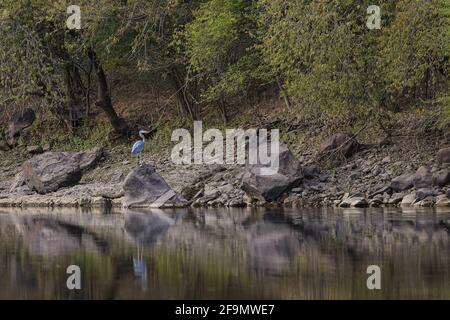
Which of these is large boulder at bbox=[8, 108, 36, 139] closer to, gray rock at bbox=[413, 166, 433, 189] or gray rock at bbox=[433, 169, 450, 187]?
gray rock at bbox=[413, 166, 433, 189]

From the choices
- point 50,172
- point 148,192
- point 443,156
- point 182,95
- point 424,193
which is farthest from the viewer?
point 182,95

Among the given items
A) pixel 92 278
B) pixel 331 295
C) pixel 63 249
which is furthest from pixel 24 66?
pixel 331 295

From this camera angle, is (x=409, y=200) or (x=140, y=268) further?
(x=409, y=200)

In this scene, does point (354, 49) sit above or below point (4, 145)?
below

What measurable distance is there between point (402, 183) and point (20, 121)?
1925cm

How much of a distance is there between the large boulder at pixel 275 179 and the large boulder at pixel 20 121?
15.4m

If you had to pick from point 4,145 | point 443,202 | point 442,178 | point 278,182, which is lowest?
point 443,202

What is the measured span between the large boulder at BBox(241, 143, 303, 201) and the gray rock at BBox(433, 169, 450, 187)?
149 inches

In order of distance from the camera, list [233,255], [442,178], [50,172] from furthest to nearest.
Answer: [50,172] < [442,178] < [233,255]

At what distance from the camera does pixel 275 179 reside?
26.7 meters

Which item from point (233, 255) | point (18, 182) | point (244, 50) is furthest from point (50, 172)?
point (233, 255)

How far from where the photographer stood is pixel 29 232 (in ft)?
66.0

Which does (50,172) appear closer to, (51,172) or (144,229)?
Result: (51,172)
